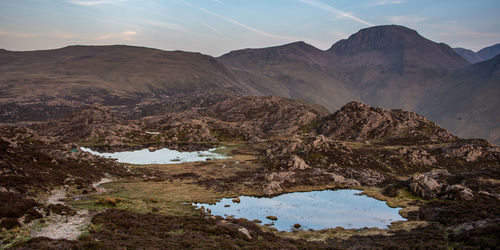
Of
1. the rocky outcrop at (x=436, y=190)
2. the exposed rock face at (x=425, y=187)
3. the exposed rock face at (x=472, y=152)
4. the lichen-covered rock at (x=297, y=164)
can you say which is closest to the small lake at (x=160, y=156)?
the lichen-covered rock at (x=297, y=164)

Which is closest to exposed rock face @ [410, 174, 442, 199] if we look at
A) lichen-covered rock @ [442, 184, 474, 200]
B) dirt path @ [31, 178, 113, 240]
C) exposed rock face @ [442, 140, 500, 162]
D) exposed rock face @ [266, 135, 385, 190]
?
lichen-covered rock @ [442, 184, 474, 200]

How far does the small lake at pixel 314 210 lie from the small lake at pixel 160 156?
69.6 m

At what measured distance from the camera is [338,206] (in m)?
69.7

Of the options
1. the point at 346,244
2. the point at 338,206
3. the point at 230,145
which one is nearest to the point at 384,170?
the point at 338,206

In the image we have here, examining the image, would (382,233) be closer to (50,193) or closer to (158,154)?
(50,193)

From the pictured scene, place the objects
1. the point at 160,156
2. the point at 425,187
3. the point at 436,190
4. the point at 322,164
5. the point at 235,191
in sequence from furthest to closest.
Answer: the point at 160,156 → the point at 322,164 → the point at 235,191 → the point at 425,187 → the point at 436,190

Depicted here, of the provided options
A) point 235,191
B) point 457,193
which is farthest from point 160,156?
point 457,193

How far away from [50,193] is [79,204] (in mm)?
10211

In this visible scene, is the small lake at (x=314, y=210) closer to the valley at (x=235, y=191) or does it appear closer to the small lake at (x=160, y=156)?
the valley at (x=235, y=191)

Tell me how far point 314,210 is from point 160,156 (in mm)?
96212

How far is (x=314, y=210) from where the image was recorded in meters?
66.2

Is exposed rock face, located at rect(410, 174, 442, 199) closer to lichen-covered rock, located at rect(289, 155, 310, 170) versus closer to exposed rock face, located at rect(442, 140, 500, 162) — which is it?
lichen-covered rock, located at rect(289, 155, 310, 170)

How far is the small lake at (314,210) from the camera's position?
189ft

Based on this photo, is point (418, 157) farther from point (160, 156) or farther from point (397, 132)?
point (160, 156)
